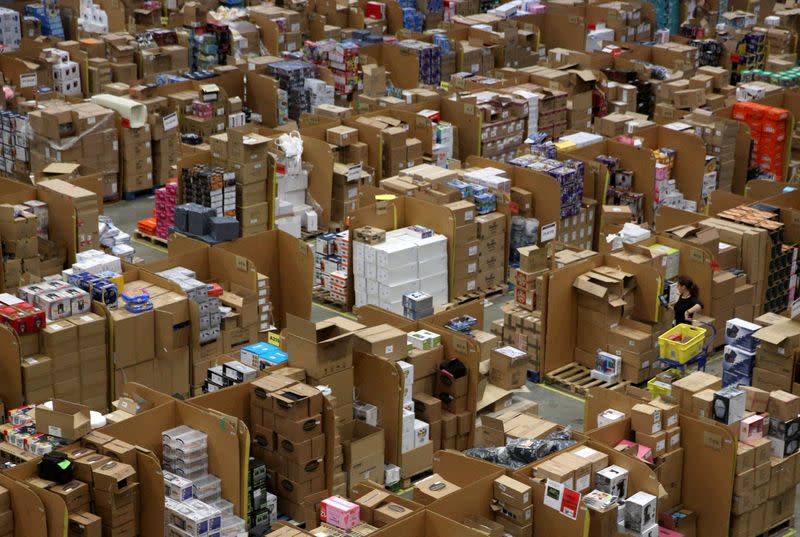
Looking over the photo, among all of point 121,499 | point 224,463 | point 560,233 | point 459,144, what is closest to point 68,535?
point 121,499

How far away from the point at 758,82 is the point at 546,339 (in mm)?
10658

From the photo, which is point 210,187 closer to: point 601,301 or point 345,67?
point 601,301

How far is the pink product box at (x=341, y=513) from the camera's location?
11.7 metres

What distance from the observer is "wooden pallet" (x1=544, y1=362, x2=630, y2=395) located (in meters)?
16.7

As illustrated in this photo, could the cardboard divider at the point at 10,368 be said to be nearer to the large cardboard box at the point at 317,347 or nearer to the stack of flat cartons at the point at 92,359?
the stack of flat cartons at the point at 92,359

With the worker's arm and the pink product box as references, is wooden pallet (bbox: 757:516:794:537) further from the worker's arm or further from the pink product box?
the pink product box

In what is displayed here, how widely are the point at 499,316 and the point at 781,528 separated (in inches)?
218

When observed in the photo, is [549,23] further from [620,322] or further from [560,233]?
[620,322]

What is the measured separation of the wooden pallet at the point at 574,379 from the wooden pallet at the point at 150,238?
21.7ft

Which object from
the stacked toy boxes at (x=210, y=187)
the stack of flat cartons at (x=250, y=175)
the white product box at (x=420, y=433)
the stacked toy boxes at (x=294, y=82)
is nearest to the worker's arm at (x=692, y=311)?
the white product box at (x=420, y=433)

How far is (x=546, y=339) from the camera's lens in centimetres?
1681

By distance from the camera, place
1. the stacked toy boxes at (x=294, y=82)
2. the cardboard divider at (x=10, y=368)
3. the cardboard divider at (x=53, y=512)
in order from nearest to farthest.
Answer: the cardboard divider at (x=53, y=512), the cardboard divider at (x=10, y=368), the stacked toy boxes at (x=294, y=82)

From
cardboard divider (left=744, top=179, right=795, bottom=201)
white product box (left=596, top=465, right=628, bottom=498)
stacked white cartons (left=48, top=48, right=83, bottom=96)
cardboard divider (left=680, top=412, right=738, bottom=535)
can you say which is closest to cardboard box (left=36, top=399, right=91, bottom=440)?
white product box (left=596, top=465, right=628, bottom=498)

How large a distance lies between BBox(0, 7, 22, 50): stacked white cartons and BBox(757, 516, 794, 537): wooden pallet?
1872 centimetres
